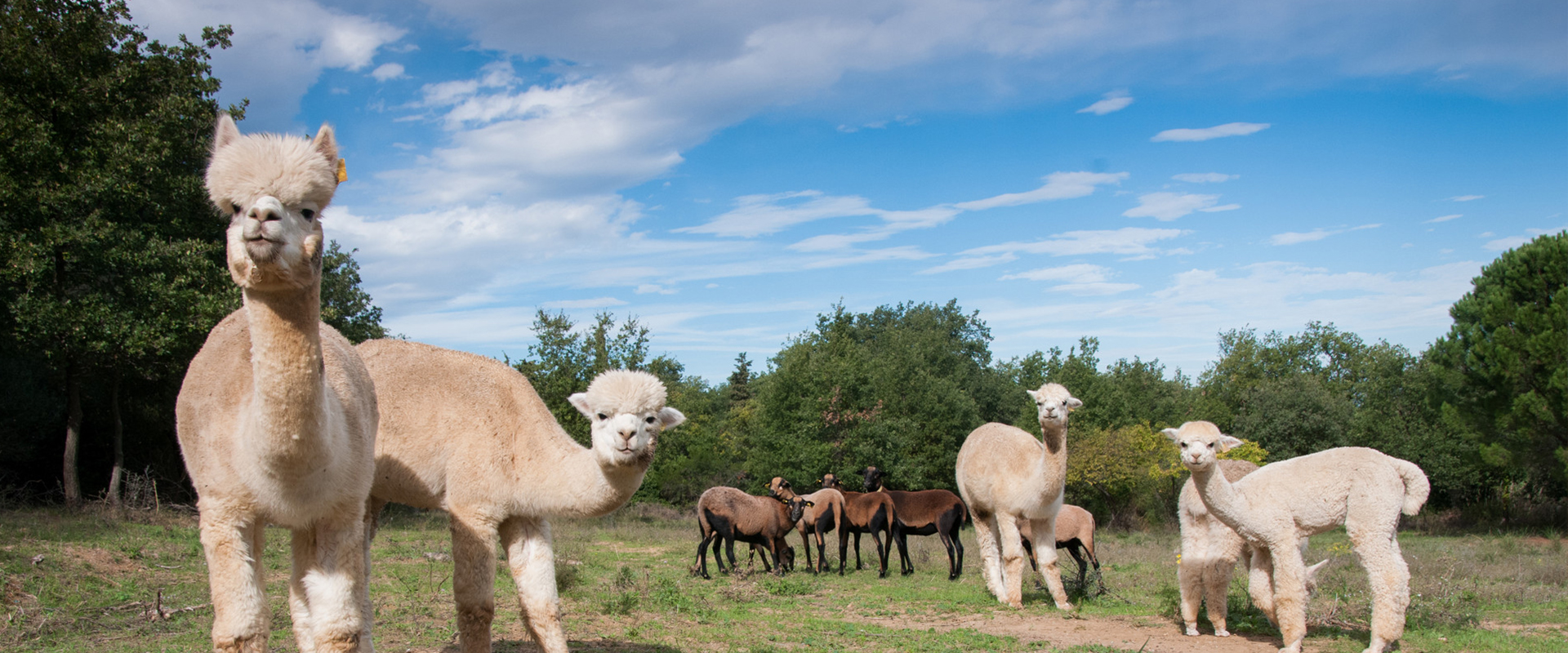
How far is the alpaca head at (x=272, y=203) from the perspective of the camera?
3.20 meters

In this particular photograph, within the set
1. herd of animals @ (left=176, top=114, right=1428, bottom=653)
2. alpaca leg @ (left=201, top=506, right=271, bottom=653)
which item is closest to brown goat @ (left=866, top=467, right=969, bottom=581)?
herd of animals @ (left=176, top=114, right=1428, bottom=653)

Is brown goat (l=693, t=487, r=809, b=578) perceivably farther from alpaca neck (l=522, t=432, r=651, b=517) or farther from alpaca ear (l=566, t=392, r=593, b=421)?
alpaca ear (l=566, t=392, r=593, b=421)

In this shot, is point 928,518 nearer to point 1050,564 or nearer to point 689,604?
point 1050,564

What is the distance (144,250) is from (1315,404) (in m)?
46.6

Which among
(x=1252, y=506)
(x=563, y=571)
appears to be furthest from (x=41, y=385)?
(x=1252, y=506)

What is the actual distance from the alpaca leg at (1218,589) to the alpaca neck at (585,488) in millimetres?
7044

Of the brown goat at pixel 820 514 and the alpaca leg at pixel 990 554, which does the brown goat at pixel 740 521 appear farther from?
the alpaca leg at pixel 990 554

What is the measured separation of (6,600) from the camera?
8.29 metres

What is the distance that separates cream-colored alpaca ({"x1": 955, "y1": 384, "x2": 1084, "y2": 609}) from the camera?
11.0 metres

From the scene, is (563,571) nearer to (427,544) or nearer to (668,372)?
(427,544)

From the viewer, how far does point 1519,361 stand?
80.2 feet

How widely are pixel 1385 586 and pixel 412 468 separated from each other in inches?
340

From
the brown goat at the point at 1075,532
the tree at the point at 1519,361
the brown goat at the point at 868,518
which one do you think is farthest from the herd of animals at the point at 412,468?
the tree at the point at 1519,361

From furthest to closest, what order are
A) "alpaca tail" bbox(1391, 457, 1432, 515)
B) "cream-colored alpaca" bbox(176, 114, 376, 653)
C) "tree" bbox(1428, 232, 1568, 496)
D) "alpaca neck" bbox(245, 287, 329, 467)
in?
"tree" bbox(1428, 232, 1568, 496)
"alpaca tail" bbox(1391, 457, 1432, 515)
"alpaca neck" bbox(245, 287, 329, 467)
"cream-colored alpaca" bbox(176, 114, 376, 653)
